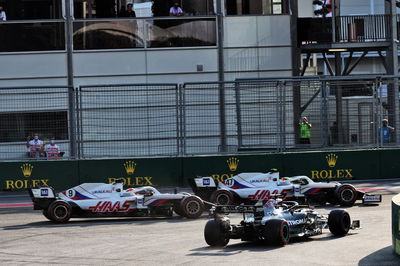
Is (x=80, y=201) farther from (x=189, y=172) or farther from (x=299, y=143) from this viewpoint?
(x=299, y=143)

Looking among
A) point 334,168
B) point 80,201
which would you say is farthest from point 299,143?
point 80,201

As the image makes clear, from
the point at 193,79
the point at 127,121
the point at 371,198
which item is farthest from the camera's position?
the point at 193,79

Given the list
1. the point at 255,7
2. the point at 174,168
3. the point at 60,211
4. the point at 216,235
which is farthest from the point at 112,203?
the point at 255,7

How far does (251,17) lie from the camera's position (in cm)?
3078

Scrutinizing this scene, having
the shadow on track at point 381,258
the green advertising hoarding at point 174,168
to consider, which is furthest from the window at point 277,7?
the shadow on track at point 381,258

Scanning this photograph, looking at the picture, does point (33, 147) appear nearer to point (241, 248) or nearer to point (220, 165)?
A: point (220, 165)

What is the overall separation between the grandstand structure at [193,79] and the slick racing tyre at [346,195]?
5.11 meters

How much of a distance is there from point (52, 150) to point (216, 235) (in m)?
10.3

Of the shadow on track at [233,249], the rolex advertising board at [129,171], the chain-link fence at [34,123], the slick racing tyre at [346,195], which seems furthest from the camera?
the rolex advertising board at [129,171]

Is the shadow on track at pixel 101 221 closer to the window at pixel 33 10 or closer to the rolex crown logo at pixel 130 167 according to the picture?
the rolex crown logo at pixel 130 167

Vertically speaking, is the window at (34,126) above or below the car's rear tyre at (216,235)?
above

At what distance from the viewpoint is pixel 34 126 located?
21.2 m

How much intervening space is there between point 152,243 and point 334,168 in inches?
414

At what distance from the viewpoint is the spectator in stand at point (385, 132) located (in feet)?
73.9
